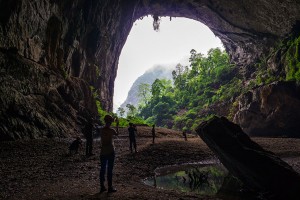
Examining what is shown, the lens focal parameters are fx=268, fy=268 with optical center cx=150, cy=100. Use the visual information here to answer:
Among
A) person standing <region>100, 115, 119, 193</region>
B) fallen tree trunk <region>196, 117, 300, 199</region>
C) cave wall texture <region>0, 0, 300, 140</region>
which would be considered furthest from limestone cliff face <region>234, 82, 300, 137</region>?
person standing <region>100, 115, 119, 193</region>

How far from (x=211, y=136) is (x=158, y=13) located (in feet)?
147

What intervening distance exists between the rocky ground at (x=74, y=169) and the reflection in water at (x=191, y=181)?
0.74 metres

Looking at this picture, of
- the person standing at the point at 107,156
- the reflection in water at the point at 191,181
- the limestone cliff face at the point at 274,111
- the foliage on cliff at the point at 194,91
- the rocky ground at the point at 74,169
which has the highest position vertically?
the foliage on cliff at the point at 194,91

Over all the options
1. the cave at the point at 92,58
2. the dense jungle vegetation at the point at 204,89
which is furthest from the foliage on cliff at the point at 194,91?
the cave at the point at 92,58

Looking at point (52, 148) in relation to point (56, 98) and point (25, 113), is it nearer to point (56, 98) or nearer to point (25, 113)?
point (25, 113)

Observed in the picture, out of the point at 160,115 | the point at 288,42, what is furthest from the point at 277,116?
the point at 160,115

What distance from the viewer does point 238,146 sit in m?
9.84

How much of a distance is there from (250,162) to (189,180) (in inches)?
117

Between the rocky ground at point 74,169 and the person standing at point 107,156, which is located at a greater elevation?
the person standing at point 107,156

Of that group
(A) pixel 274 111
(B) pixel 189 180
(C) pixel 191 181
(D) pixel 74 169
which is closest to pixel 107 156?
(D) pixel 74 169

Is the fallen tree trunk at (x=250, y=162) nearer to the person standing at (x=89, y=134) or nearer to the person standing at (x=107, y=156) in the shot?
the person standing at (x=107, y=156)

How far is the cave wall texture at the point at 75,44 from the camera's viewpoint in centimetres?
1841

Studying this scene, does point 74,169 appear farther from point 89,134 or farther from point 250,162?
point 250,162

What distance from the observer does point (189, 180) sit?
11383mm
